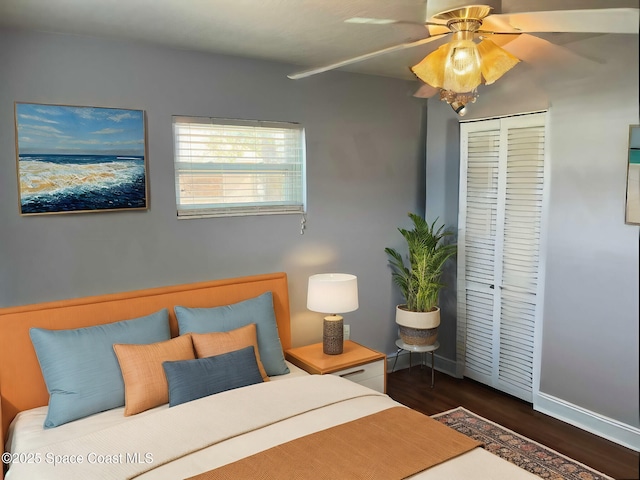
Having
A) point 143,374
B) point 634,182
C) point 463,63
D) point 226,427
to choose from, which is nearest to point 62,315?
point 143,374

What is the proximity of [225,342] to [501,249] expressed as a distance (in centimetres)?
216

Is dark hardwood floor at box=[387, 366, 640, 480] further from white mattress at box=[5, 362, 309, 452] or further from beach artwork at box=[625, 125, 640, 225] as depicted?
white mattress at box=[5, 362, 309, 452]

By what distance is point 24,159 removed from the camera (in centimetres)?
285

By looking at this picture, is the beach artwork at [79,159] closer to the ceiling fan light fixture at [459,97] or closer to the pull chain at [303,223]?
the pull chain at [303,223]

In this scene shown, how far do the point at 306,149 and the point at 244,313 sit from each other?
134cm

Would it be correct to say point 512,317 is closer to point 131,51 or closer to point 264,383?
point 264,383

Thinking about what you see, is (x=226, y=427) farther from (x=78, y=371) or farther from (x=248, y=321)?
(x=248, y=321)

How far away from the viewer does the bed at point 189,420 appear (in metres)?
→ 2.10

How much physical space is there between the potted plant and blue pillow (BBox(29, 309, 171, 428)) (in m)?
2.16

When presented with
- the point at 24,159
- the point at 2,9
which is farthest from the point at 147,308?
the point at 2,9

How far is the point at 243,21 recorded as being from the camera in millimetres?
2734

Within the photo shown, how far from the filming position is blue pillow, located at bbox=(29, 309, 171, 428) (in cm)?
260

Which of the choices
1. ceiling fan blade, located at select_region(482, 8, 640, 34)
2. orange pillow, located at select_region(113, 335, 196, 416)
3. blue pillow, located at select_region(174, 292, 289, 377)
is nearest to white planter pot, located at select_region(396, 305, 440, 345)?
blue pillow, located at select_region(174, 292, 289, 377)

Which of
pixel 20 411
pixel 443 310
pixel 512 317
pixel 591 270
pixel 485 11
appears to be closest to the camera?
pixel 485 11
